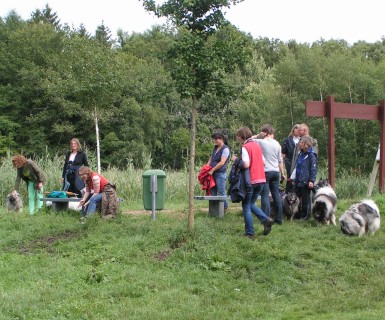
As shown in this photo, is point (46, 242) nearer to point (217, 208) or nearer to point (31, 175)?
point (31, 175)

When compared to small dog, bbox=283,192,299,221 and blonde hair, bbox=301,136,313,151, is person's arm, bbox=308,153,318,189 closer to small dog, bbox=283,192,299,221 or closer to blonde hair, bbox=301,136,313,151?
blonde hair, bbox=301,136,313,151

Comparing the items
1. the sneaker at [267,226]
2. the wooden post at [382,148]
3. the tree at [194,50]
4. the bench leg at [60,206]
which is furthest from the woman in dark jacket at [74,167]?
the wooden post at [382,148]

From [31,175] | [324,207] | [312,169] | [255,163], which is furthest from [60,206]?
[324,207]

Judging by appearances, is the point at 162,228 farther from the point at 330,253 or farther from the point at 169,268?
the point at 330,253

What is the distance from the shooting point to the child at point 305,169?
1094cm

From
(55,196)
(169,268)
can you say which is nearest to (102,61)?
(55,196)

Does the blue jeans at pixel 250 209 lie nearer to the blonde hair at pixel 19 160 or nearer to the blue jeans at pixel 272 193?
the blue jeans at pixel 272 193

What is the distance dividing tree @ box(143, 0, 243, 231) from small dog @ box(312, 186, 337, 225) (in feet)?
8.62

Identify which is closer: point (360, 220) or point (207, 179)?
point (360, 220)

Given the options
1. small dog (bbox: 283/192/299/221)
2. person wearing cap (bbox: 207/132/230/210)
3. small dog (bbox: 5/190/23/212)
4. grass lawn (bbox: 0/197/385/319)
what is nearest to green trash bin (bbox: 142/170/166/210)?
grass lawn (bbox: 0/197/385/319)

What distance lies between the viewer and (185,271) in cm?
840

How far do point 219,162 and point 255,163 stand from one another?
6.94 feet

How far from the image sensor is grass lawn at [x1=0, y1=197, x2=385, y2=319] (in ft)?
23.0

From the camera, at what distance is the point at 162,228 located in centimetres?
→ 1044
